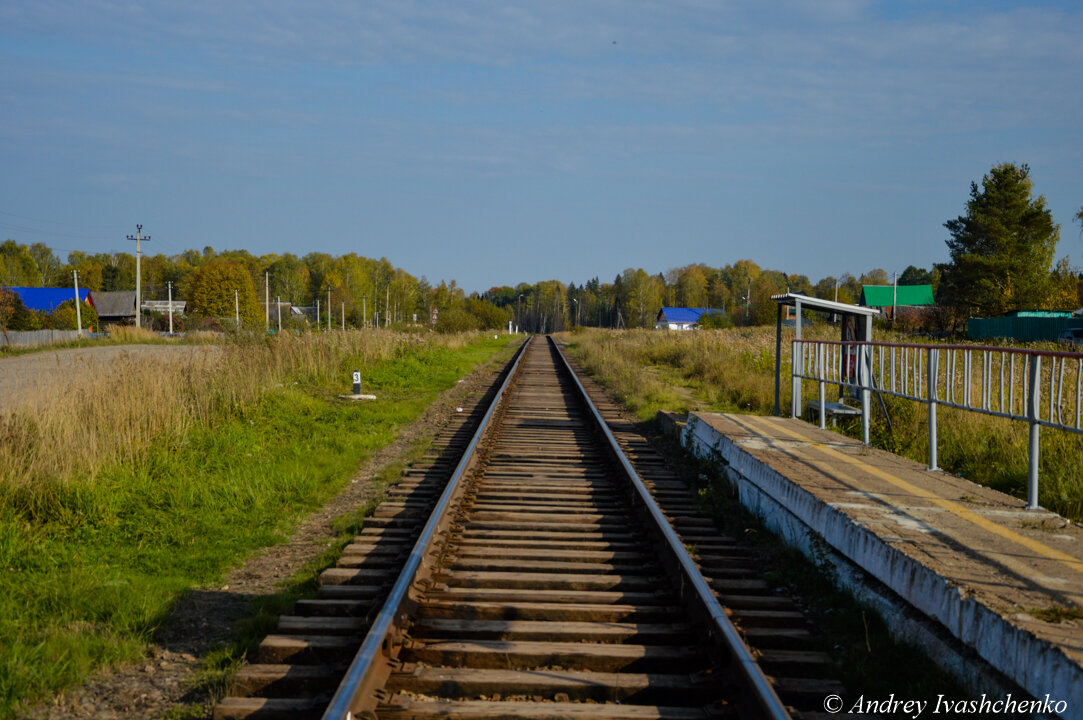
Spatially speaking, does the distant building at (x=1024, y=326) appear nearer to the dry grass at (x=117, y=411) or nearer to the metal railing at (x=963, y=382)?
the metal railing at (x=963, y=382)

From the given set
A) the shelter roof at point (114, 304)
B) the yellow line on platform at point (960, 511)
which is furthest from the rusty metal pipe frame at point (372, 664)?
the shelter roof at point (114, 304)

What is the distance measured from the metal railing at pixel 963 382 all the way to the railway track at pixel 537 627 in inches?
89.8

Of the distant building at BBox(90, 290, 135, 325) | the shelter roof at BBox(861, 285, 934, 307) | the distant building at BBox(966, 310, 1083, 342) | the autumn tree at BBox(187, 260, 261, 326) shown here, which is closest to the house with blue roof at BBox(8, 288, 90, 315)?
the distant building at BBox(90, 290, 135, 325)

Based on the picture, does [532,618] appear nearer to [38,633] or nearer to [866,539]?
[866,539]

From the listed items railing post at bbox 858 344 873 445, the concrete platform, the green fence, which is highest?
the green fence

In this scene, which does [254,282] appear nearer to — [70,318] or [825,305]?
[70,318]

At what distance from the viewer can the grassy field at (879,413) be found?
24.7 feet

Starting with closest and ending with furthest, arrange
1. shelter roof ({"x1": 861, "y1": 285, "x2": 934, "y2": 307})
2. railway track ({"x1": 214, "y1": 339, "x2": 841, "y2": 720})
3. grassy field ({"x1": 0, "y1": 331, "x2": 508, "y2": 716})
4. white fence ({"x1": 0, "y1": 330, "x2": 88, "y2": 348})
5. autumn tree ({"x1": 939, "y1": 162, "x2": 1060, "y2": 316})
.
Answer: railway track ({"x1": 214, "y1": 339, "x2": 841, "y2": 720})
grassy field ({"x1": 0, "y1": 331, "x2": 508, "y2": 716})
white fence ({"x1": 0, "y1": 330, "x2": 88, "y2": 348})
autumn tree ({"x1": 939, "y1": 162, "x2": 1060, "y2": 316})
shelter roof ({"x1": 861, "y1": 285, "x2": 934, "y2": 307})

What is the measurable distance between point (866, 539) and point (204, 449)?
23.3ft

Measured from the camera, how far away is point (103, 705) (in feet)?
12.3

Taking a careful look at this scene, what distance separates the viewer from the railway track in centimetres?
351

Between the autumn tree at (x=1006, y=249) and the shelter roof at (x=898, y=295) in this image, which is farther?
the shelter roof at (x=898, y=295)

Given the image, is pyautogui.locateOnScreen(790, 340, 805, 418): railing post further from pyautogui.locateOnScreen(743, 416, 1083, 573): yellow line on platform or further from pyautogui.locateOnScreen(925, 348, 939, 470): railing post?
pyautogui.locateOnScreen(925, 348, 939, 470): railing post

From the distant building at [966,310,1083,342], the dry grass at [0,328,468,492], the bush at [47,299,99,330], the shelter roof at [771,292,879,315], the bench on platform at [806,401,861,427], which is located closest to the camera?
the dry grass at [0,328,468,492]
